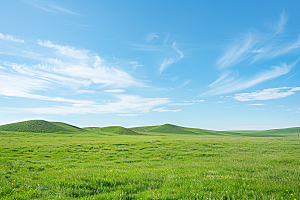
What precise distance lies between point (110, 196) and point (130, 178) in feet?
9.31

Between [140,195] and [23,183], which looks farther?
[23,183]

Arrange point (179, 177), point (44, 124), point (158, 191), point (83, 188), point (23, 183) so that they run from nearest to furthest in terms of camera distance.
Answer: point (158, 191)
point (83, 188)
point (23, 183)
point (179, 177)
point (44, 124)

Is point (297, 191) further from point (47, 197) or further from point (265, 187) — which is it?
point (47, 197)

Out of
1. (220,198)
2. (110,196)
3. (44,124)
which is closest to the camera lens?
(220,198)

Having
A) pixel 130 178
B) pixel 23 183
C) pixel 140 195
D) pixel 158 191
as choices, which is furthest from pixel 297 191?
pixel 23 183

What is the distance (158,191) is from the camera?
767cm

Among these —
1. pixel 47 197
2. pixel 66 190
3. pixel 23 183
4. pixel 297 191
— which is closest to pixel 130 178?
pixel 66 190

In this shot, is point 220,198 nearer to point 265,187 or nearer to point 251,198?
point 251,198

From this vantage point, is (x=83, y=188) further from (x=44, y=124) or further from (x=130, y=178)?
(x=44, y=124)

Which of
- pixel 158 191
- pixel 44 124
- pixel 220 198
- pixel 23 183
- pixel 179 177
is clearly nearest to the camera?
pixel 220 198

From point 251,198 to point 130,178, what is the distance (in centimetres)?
585

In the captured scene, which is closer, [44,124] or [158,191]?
[158,191]

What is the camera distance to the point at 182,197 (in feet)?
22.8

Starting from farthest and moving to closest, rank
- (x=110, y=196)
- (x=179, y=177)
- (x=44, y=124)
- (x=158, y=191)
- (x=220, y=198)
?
(x=44, y=124), (x=179, y=177), (x=158, y=191), (x=110, y=196), (x=220, y=198)
